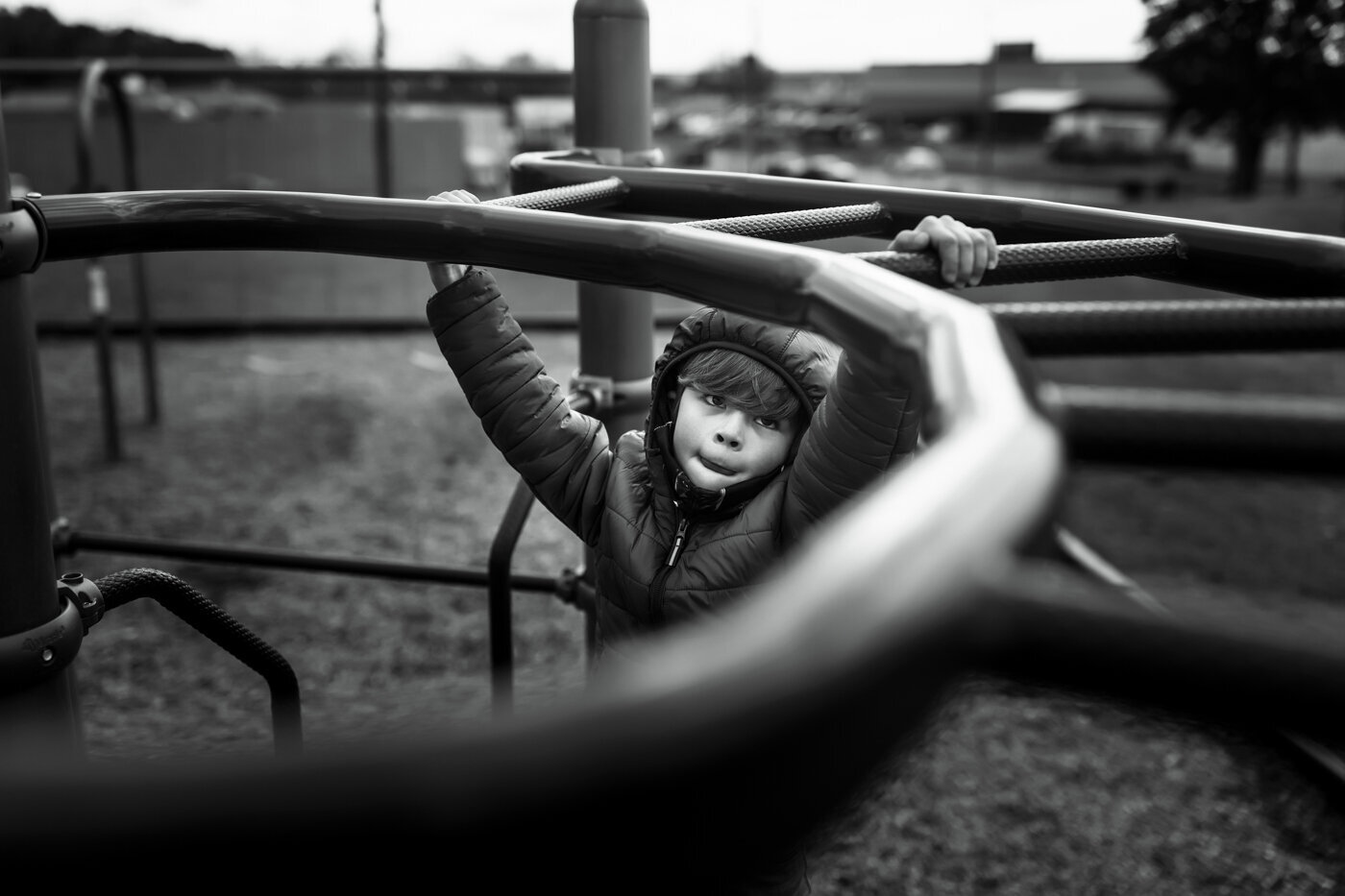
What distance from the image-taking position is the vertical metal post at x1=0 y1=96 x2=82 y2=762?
1088 mm

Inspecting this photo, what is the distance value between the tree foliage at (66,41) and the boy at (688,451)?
32.3 feet

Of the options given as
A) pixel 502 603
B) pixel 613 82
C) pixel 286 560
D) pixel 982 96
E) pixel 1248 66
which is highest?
pixel 1248 66

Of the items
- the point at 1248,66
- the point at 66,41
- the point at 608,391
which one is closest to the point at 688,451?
the point at 608,391

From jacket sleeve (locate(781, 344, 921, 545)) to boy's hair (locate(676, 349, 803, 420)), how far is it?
6 centimetres

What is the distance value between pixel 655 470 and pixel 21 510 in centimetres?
69

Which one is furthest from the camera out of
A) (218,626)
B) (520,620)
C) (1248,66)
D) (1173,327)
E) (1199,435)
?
(1248,66)

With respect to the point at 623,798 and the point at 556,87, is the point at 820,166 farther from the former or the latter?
the point at 623,798

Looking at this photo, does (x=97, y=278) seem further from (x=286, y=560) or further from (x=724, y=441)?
(x=724, y=441)

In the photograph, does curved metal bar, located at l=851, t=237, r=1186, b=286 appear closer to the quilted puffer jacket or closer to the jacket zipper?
the quilted puffer jacket

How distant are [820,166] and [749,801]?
11608mm

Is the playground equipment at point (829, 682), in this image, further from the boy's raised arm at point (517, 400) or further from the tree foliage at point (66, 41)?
the tree foliage at point (66, 41)

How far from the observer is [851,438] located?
130 centimetres

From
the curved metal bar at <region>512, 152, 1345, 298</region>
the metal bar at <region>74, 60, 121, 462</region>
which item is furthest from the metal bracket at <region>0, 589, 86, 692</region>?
the metal bar at <region>74, 60, 121, 462</region>

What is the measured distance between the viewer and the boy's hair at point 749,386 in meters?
1.44
